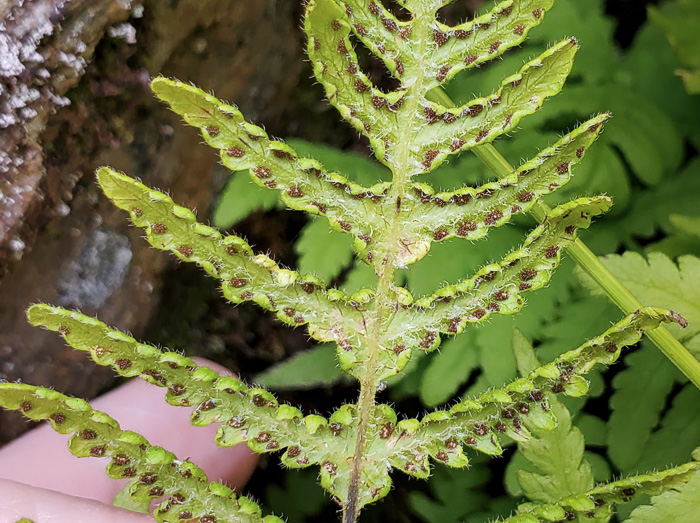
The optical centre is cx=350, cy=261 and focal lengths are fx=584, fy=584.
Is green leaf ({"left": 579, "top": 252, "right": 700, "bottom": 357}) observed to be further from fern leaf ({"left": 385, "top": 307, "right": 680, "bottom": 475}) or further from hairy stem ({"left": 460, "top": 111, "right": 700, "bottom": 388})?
fern leaf ({"left": 385, "top": 307, "right": 680, "bottom": 475})

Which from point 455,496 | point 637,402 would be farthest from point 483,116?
point 455,496

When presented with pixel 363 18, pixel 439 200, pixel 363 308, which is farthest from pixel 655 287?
pixel 363 18

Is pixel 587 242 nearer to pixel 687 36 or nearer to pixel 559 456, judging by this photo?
pixel 687 36

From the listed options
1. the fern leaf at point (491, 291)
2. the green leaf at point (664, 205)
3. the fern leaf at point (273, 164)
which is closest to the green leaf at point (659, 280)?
the fern leaf at point (491, 291)

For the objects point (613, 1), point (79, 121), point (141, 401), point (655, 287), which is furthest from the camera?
point (613, 1)

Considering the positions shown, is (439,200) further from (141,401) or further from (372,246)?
(141,401)

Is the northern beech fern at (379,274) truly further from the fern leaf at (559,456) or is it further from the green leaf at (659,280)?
the green leaf at (659,280)

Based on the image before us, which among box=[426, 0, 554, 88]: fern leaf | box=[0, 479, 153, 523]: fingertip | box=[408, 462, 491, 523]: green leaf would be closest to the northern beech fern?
box=[426, 0, 554, 88]: fern leaf

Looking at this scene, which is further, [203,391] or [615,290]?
[615,290]
